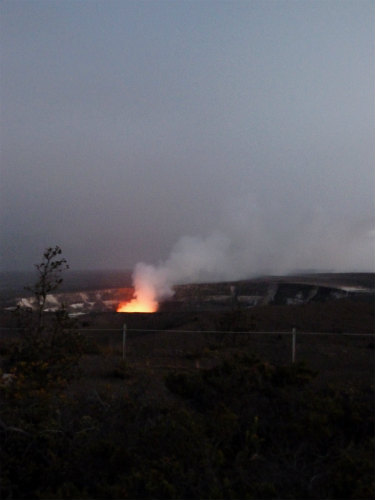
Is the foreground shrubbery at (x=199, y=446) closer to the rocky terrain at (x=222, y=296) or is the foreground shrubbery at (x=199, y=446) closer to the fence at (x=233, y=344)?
the fence at (x=233, y=344)

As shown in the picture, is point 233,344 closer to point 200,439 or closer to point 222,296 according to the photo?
point 200,439

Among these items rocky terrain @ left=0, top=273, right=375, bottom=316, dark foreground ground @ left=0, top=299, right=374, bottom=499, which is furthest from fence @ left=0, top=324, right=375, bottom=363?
rocky terrain @ left=0, top=273, right=375, bottom=316

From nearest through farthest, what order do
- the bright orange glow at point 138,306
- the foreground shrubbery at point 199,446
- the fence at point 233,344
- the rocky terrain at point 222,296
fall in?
1. the foreground shrubbery at point 199,446
2. the fence at point 233,344
3. the rocky terrain at point 222,296
4. the bright orange glow at point 138,306

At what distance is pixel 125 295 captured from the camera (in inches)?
2232

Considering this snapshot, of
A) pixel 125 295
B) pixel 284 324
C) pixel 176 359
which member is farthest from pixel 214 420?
pixel 125 295

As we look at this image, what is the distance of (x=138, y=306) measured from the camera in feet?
161

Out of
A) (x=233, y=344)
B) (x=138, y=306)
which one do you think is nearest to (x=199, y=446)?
(x=233, y=344)

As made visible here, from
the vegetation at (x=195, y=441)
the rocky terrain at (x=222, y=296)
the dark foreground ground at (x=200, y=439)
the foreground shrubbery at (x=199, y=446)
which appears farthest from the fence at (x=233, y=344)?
the rocky terrain at (x=222, y=296)

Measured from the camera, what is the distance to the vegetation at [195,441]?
479 centimetres

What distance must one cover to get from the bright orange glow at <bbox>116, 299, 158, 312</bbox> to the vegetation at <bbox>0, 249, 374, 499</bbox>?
131ft

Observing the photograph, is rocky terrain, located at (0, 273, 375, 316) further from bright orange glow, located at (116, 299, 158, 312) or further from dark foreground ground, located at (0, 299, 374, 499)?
dark foreground ground, located at (0, 299, 374, 499)

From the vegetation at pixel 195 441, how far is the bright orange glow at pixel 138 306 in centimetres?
3985

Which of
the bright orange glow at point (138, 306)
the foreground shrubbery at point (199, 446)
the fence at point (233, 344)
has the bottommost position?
the bright orange glow at point (138, 306)

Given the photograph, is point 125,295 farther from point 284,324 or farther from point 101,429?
point 101,429
